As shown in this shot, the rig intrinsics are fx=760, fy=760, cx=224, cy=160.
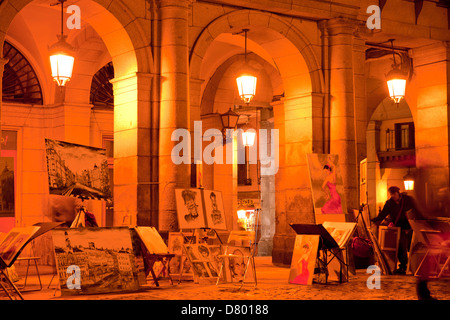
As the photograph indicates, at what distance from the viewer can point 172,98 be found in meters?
12.2

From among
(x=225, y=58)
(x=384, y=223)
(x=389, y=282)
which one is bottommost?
(x=389, y=282)

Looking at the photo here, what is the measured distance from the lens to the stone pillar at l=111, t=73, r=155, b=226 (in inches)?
476

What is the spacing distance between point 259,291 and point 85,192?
2.71m

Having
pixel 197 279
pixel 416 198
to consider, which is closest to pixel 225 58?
pixel 197 279

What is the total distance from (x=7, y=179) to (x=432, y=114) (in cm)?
952

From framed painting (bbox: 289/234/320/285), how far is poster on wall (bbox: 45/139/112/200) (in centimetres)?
293

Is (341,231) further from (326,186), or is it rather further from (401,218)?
(401,218)

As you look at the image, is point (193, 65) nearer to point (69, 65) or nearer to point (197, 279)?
point (69, 65)

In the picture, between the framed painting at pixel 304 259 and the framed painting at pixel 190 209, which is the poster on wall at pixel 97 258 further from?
the framed painting at pixel 304 259

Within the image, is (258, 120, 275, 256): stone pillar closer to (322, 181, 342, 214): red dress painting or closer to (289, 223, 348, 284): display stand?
(322, 181, 342, 214): red dress painting

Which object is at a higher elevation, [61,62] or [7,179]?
[61,62]

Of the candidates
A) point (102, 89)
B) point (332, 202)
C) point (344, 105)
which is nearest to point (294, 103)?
point (344, 105)

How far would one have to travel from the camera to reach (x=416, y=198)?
9453 mm
